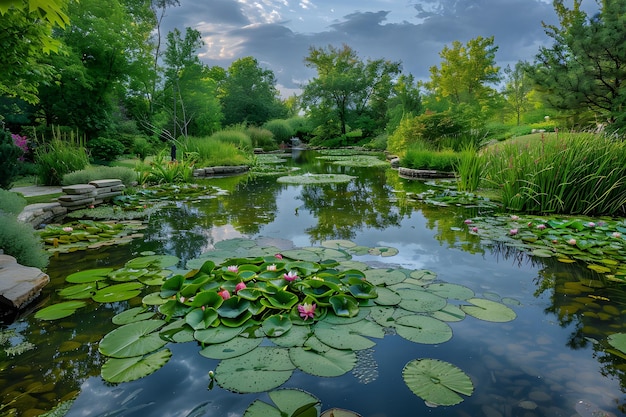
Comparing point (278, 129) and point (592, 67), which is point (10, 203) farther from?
point (278, 129)

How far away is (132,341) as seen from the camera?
1.76 metres

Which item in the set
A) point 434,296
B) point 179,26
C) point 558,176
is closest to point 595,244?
point 558,176

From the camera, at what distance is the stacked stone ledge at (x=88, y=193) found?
4.93 m

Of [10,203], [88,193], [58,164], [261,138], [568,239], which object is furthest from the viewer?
A: [261,138]

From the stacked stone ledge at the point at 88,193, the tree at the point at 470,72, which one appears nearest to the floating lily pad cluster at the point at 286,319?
the stacked stone ledge at the point at 88,193

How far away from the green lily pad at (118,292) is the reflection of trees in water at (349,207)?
1.76 m

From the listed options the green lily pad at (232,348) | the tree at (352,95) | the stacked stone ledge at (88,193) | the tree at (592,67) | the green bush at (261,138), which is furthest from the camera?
the tree at (352,95)

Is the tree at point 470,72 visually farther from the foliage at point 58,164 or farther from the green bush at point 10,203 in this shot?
the green bush at point 10,203

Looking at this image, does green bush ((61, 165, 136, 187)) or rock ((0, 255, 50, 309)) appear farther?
green bush ((61, 165, 136, 187))

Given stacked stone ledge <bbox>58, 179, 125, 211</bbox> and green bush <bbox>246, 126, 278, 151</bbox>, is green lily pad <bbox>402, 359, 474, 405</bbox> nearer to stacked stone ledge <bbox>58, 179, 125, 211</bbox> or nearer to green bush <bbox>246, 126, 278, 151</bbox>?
stacked stone ledge <bbox>58, 179, 125, 211</bbox>

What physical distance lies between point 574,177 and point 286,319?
4468 mm

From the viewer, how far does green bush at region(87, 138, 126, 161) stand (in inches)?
383

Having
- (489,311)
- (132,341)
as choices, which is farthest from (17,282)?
(489,311)

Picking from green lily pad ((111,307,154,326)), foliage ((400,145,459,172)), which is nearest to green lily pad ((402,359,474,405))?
green lily pad ((111,307,154,326))
